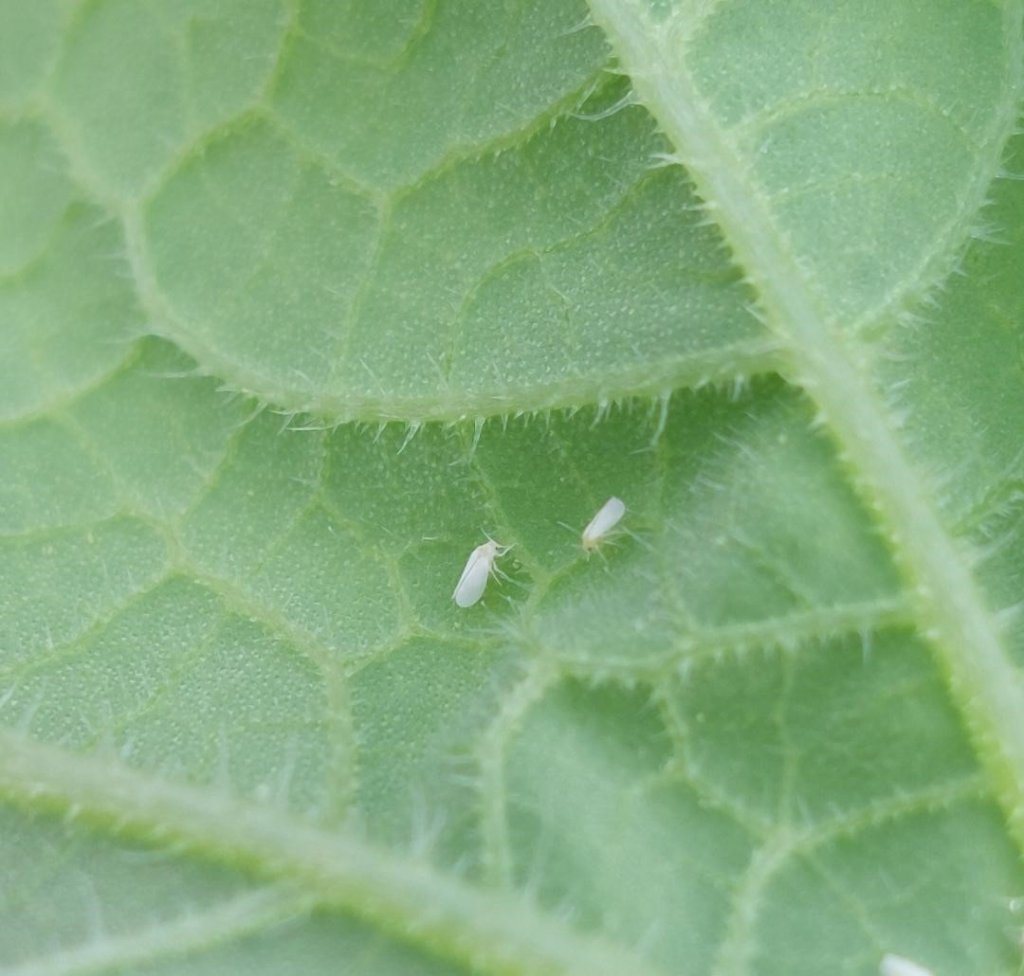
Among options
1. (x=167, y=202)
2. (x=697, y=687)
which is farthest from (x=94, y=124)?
(x=697, y=687)

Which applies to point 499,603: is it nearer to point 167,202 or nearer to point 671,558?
point 671,558

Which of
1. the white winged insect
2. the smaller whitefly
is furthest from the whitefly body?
the smaller whitefly

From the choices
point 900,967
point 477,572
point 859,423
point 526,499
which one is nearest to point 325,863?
point 477,572

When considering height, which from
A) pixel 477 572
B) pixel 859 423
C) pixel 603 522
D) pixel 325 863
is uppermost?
pixel 859 423

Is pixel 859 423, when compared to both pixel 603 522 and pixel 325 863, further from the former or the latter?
pixel 325 863

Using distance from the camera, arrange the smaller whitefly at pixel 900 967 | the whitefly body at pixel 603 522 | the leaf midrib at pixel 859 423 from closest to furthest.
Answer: the smaller whitefly at pixel 900 967, the leaf midrib at pixel 859 423, the whitefly body at pixel 603 522

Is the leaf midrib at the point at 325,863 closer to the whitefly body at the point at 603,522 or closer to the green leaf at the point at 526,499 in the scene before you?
the green leaf at the point at 526,499

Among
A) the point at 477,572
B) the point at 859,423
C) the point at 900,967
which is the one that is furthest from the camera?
the point at 477,572

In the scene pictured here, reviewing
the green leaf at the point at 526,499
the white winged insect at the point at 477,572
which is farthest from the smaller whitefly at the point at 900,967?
the white winged insect at the point at 477,572

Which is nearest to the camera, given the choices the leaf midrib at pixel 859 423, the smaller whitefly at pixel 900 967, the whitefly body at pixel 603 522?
the smaller whitefly at pixel 900 967
